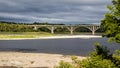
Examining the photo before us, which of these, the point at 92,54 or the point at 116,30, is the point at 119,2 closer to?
the point at 116,30

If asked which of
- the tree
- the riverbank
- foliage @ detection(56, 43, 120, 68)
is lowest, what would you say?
the riverbank

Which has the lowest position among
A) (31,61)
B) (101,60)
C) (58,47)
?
(58,47)

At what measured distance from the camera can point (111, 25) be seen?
12891mm

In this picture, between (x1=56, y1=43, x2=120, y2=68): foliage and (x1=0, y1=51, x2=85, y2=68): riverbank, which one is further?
→ (x1=0, y1=51, x2=85, y2=68): riverbank

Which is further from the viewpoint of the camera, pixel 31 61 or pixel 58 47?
pixel 58 47

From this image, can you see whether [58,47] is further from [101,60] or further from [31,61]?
[101,60]

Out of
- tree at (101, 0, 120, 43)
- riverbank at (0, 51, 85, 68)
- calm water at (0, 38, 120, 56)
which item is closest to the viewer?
tree at (101, 0, 120, 43)

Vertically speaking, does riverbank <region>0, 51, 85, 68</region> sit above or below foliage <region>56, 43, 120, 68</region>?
below

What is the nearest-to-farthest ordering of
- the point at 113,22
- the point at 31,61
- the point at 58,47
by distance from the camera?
the point at 113,22 → the point at 31,61 → the point at 58,47

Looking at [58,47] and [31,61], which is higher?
[31,61]

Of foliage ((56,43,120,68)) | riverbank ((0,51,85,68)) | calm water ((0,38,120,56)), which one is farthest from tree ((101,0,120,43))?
calm water ((0,38,120,56))

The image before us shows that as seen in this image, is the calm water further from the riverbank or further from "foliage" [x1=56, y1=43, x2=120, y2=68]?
"foliage" [x1=56, y1=43, x2=120, y2=68]

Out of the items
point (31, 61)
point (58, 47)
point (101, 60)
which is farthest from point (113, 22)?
point (58, 47)

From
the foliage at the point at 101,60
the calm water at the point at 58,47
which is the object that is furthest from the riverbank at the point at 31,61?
the foliage at the point at 101,60
